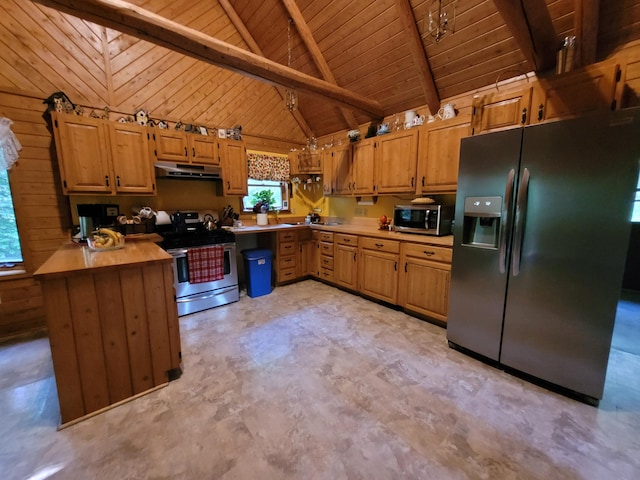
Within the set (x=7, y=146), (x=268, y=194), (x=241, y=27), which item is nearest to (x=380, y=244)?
(x=268, y=194)

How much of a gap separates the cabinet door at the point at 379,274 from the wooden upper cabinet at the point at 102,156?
2.88 metres

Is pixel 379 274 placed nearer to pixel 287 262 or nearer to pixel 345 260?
pixel 345 260

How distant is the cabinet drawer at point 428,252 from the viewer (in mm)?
2718

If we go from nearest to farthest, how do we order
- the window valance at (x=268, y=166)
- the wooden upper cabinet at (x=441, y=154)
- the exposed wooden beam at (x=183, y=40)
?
the exposed wooden beam at (x=183, y=40)
the wooden upper cabinet at (x=441, y=154)
the window valance at (x=268, y=166)

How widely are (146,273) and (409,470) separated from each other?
2.02 metres

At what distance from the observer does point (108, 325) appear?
1736mm

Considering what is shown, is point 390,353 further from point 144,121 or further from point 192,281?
point 144,121

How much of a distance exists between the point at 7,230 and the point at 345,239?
3.86 m

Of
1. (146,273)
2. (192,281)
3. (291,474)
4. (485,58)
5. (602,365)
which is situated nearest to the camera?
(291,474)

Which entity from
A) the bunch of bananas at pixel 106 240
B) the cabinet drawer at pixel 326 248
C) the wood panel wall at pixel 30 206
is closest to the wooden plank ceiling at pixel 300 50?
the wood panel wall at pixel 30 206

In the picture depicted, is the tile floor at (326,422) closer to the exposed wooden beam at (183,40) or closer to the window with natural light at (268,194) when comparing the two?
the window with natural light at (268,194)

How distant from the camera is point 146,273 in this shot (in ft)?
6.05

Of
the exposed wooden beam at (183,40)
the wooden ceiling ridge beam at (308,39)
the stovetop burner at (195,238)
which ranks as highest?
the wooden ceiling ridge beam at (308,39)

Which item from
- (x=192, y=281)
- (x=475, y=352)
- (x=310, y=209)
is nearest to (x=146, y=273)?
(x=192, y=281)
